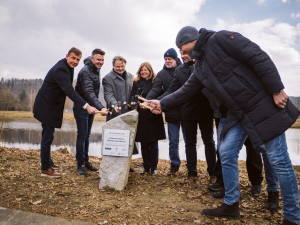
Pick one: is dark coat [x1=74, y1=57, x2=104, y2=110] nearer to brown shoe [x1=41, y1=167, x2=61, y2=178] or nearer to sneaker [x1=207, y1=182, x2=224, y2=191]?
brown shoe [x1=41, y1=167, x2=61, y2=178]

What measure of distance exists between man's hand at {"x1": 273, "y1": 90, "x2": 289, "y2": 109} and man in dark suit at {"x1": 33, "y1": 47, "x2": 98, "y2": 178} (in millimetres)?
2795

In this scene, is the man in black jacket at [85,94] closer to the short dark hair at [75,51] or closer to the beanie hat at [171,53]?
the short dark hair at [75,51]

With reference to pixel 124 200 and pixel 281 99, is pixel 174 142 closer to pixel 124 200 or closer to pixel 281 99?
pixel 124 200

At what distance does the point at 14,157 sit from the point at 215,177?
4.82 meters

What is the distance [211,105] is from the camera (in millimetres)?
3377

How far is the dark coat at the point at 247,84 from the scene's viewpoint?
2.20 meters

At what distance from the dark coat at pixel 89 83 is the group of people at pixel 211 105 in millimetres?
19

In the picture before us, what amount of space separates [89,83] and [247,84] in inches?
120

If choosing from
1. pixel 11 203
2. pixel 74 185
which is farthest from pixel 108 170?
pixel 11 203

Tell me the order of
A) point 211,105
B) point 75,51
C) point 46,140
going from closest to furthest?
point 211,105, point 46,140, point 75,51

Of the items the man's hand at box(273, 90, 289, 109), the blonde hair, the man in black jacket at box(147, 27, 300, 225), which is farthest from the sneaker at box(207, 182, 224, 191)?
the blonde hair

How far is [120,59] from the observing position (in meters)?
4.74

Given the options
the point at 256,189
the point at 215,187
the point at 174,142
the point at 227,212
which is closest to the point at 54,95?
the point at 174,142

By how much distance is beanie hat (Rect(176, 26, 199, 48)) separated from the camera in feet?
9.97
